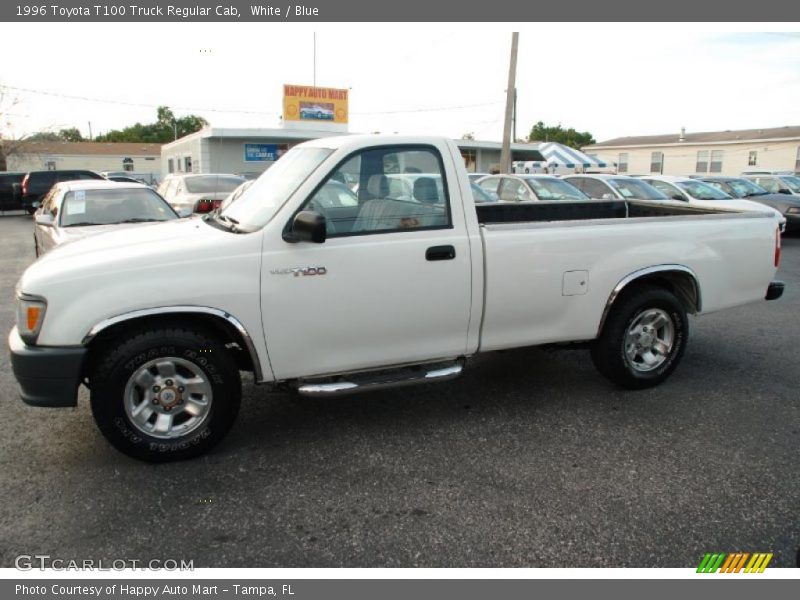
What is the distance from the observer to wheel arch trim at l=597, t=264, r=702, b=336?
4656mm

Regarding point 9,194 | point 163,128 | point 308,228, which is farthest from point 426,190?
point 163,128

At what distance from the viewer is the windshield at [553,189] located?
13.7 m

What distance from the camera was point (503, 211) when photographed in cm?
606

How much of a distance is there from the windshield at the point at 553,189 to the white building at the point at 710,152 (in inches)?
1285

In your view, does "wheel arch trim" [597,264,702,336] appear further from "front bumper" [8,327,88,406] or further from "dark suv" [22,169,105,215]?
"dark suv" [22,169,105,215]

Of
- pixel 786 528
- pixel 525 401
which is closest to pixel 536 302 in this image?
pixel 525 401

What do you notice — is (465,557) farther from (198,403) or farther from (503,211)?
(503,211)

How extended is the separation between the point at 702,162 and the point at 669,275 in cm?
4470

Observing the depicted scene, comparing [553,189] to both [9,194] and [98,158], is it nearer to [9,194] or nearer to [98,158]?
[9,194]

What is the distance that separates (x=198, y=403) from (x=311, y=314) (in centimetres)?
86

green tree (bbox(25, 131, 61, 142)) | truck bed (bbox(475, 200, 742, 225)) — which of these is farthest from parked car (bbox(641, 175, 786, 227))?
green tree (bbox(25, 131, 61, 142))

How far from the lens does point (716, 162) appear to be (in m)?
43.6

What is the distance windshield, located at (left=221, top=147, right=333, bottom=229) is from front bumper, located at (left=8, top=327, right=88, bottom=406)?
1258 millimetres

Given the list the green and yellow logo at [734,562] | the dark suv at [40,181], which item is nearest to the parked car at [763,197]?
the green and yellow logo at [734,562]
